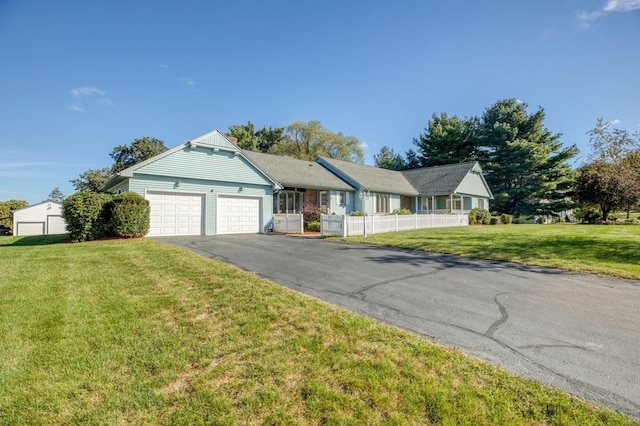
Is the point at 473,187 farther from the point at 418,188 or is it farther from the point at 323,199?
the point at 323,199

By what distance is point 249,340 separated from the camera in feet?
11.0

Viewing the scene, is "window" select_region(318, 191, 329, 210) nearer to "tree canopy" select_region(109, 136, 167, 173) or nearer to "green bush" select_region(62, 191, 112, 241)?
"green bush" select_region(62, 191, 112, 241)

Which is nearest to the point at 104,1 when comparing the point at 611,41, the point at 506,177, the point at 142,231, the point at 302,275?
the point at 142,231

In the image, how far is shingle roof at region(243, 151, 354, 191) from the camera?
20.4 metres

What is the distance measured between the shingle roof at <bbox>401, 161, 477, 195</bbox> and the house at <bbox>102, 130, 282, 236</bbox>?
16.7 m

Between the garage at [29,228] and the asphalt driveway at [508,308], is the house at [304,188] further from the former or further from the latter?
the garage at [29,228]

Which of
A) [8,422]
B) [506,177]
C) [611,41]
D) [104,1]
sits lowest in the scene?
[8,422]

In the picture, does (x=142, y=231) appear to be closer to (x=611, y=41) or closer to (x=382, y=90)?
(x=382, y=90)

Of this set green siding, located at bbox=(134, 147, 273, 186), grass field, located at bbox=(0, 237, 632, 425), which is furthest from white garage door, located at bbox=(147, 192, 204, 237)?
grass field, located at bbox=(0, 237, 632, 425)

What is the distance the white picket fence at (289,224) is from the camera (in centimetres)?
1798

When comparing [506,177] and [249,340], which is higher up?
[506,177]

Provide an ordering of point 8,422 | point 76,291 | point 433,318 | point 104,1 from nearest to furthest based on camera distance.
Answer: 1. point 8,422
2. point 433,318
3. point 76,291
4. point 104,1

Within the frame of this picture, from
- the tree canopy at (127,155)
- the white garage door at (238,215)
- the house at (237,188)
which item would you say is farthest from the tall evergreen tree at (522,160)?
the tree canopy at (127,155)

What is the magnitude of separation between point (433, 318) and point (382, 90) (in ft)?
63.7
